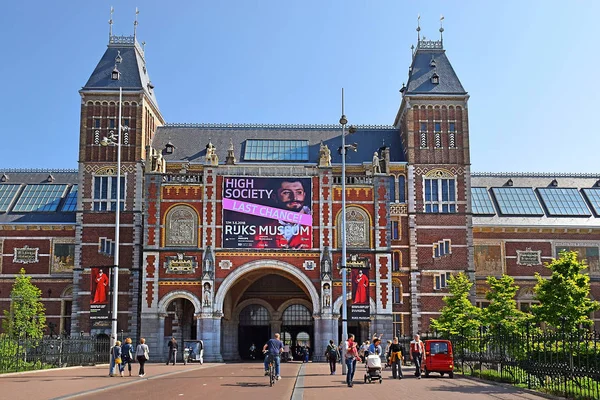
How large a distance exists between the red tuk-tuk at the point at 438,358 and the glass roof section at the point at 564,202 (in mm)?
35352

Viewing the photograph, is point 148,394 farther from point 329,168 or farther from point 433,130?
point 433,130

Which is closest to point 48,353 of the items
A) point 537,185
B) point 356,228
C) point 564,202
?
point 356,228

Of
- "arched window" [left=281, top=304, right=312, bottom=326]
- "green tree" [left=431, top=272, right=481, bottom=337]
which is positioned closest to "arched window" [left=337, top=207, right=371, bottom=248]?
"green tree" [left=431, top=272, right=481, bottom=337]

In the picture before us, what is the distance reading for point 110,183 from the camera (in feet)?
192

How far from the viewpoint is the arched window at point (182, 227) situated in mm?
52719

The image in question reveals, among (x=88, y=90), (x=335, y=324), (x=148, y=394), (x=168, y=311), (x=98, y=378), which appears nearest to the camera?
(x=148, y=394)

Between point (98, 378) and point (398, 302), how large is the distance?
3267cm

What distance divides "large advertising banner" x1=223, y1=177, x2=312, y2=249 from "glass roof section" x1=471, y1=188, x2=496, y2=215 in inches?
724

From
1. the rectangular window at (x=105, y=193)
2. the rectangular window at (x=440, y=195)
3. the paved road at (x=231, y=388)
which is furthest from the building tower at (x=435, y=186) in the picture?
the paved road at (x=231, y=388)

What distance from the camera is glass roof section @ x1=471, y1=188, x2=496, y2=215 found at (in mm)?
64312

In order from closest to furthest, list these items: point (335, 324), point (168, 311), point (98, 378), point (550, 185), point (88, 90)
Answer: point (98, 378)
point (335, 324)
point (168, 311)
point (88, 90)
point (550, 185)

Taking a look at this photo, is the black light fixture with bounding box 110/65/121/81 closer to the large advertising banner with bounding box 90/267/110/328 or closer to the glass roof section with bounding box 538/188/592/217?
the large advertising banner with bounding box 90/267/110/328

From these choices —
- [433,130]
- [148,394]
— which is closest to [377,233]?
[433,130]

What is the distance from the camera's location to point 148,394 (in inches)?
882
